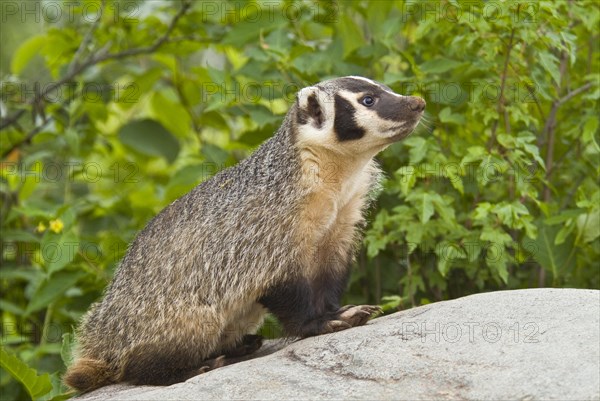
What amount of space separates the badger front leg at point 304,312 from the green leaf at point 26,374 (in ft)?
4.21

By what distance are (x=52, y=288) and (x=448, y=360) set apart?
2.98 m

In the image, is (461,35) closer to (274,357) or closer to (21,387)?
(274,357)

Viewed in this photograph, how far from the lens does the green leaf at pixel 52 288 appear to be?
596 centimetres

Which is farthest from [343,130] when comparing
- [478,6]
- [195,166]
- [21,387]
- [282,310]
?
[21,387]

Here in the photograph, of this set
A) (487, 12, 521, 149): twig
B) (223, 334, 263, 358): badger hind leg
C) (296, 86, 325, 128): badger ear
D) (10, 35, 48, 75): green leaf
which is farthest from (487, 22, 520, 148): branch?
(10, 35, 48, 75): green leaf

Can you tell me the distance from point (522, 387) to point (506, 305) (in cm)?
73

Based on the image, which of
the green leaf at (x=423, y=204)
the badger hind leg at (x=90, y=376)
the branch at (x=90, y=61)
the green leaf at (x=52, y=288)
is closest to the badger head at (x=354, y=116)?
the green leaf at (x=423, y=204)

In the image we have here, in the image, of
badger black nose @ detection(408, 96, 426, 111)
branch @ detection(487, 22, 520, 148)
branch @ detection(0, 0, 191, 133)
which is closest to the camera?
badger black nose @ detection(408, 96, 426, 111)

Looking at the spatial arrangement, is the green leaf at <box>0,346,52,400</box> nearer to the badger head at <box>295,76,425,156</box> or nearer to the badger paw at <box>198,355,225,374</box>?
the badger paw at <box>198,355,225,374</box>

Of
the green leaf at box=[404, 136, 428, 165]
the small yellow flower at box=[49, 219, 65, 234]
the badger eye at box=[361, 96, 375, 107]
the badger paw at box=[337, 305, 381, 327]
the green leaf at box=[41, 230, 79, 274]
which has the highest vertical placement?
the badger eye at box=[361, 96, 375, 107]

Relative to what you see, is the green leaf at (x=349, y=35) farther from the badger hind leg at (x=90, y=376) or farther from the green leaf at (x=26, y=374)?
the green leaf at (x=26, y=374)

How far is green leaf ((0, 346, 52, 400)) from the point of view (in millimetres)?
5027

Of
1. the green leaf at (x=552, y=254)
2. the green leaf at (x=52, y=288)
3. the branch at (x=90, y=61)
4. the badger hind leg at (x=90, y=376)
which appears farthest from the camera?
the branch at (x=90, y=61)

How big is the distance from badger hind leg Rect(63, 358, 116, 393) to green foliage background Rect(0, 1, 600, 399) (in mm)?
281
